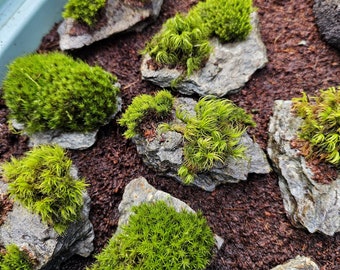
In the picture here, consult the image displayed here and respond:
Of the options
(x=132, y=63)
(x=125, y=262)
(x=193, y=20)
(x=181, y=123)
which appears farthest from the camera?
(x=132, y=63)

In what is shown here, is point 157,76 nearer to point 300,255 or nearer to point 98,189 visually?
point 98,189

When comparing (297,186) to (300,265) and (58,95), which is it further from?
(58,95)

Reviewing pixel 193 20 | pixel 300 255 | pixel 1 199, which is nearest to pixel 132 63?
pixel 193 20

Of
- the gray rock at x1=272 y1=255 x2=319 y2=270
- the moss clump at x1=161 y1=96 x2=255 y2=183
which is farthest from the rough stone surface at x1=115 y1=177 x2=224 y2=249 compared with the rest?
the gray rock at x1=272 y1=255 x2=319 y2=270

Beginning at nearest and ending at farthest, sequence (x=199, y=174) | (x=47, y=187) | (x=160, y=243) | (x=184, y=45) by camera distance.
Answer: (x=160, y=243) < (x=47, y=187) < (x=199, y=174) < (x=184, y=45)

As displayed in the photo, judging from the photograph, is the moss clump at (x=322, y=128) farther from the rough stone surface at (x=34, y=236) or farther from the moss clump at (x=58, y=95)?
the rough stone surface at (x=34, y=236)

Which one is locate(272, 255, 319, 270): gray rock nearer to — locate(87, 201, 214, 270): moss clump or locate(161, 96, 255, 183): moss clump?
locate(87, 201, 214, 270): moss clump

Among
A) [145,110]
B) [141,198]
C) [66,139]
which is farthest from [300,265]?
[66,139]
